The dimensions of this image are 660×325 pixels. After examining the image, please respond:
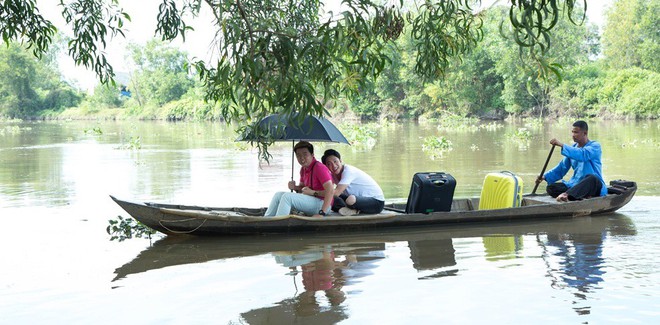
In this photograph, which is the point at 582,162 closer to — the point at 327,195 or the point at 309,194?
the point at 327,195

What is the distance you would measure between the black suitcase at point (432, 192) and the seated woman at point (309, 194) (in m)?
1.08

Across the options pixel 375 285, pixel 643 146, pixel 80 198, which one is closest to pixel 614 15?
pixel 643 146

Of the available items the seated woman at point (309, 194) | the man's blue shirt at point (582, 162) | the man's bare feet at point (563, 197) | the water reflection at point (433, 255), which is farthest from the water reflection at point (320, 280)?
the man's blue shirt at point (582, 162)

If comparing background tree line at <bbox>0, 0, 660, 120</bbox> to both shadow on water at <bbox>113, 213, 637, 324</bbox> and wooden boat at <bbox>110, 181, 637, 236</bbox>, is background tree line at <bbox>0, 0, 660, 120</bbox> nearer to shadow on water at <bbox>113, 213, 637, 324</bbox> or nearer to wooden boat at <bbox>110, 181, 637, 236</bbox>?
wooden boat at <bbox>110, 181, 637, 236</bbox>

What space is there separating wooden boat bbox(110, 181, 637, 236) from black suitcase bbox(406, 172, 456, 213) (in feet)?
0.51

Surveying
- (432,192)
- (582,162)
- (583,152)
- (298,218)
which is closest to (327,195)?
(298,218)

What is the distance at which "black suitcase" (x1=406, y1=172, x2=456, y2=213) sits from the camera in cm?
904

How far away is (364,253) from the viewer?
312 inches

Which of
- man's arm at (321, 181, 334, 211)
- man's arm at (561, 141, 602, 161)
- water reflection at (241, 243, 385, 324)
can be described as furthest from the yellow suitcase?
man's arm at (321, 181, 334, 211)

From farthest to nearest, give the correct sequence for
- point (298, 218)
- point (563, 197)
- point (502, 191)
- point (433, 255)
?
point (563, 197), point (502, 191), point (298, 218), point (433, 255)

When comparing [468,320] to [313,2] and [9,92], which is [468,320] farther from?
[9,92]

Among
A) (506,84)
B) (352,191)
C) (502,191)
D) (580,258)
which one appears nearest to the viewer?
(580,258)

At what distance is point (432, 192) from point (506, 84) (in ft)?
143

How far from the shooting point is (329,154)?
881 cm
